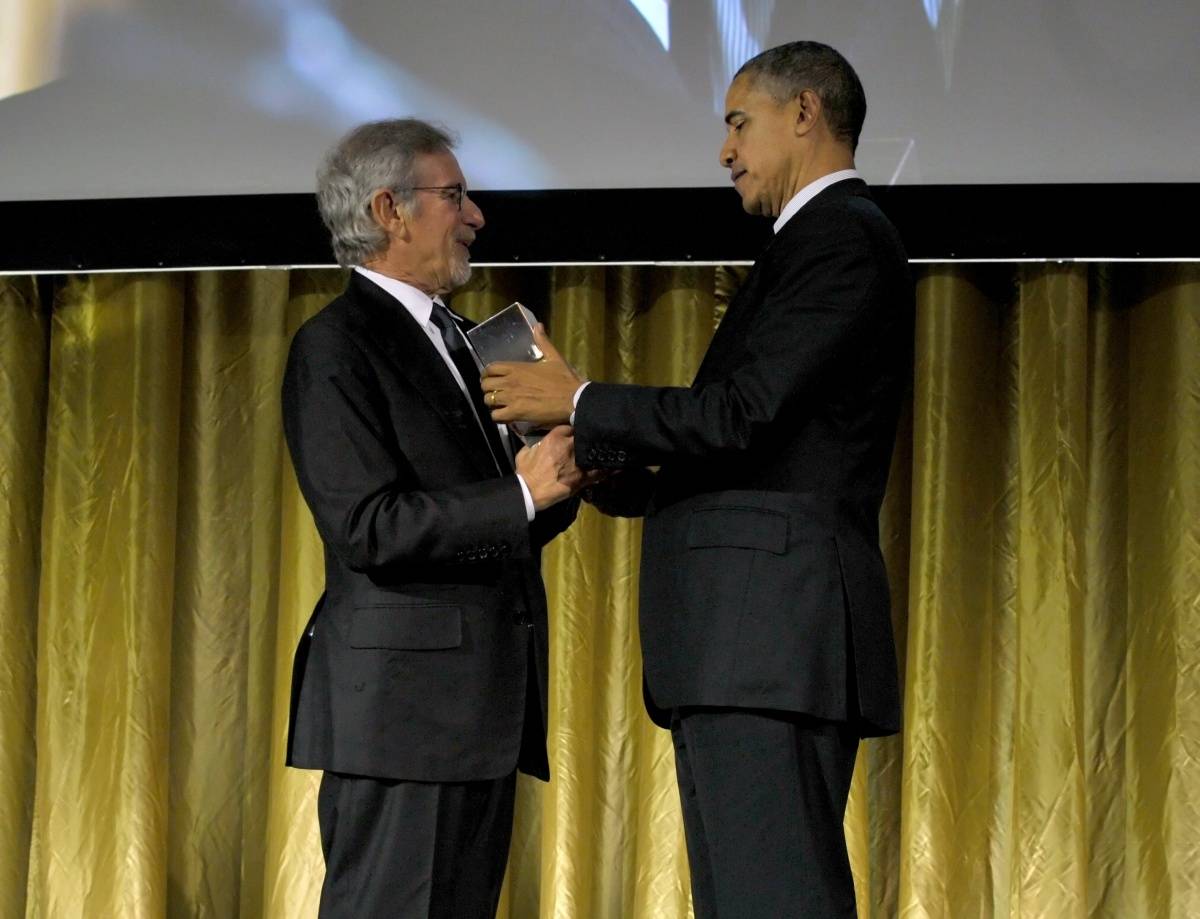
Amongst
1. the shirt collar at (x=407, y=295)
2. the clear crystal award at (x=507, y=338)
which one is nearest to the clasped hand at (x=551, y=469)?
the clear crystal award at (x=507, y=338)

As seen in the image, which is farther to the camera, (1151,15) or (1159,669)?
(1159,669)

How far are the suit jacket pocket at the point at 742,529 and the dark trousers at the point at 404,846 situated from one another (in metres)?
0.40

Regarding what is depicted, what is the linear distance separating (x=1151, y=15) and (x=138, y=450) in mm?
2146

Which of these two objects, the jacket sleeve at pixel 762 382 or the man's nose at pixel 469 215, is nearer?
the jacket sleeve at pixel 762 382

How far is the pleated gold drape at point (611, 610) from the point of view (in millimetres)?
2900

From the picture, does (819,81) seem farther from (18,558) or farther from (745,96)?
(18,558)

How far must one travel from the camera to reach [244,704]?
322 cm

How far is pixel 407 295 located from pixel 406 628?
442 mm

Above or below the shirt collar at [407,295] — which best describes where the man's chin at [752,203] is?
above

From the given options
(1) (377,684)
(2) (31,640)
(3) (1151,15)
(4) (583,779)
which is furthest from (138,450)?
(3) (1151,15)

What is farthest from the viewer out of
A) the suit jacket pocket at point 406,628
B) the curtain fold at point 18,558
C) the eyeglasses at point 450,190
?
the curtain fold at point 18,558

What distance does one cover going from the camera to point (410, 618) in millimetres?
1769

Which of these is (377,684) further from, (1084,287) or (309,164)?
(1084,287)

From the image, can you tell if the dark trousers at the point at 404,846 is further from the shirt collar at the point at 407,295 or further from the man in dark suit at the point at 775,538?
the shirt collar at the point at 407,295
